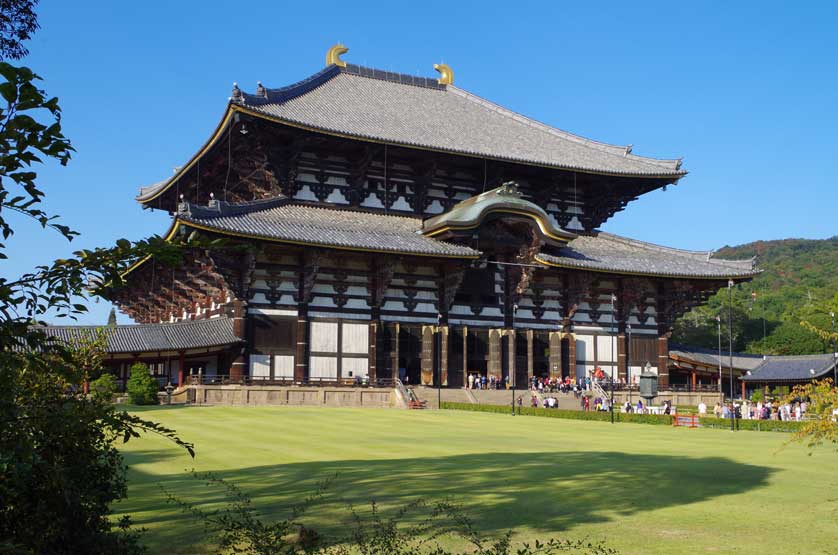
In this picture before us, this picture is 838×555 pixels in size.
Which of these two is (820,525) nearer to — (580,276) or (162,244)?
(162,244)

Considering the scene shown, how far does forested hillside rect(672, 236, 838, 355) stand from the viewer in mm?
90688

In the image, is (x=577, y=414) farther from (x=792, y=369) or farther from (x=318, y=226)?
(x=792, y=369)

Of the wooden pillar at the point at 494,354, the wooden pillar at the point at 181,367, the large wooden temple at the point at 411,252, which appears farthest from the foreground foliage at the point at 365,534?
the wooden pillar at the point at 494,354

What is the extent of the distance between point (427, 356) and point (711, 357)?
27079mm

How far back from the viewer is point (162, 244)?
6441 mm

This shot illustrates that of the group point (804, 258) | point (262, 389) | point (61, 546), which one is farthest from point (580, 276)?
point (804, 258)

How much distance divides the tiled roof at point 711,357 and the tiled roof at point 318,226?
23.7m

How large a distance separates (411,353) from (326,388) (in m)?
7.48

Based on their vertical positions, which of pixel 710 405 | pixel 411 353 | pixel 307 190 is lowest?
pixel 710 405

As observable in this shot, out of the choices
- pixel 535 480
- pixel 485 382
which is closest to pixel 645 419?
pixel 485 382

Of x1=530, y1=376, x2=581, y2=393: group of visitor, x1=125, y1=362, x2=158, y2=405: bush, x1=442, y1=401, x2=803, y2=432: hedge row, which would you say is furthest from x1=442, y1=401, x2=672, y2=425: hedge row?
x1=125, y1=362, x2=158, y2=405: bush

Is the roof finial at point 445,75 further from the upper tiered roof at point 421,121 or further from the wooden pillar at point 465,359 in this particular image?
the wooden pillar at point 465,359

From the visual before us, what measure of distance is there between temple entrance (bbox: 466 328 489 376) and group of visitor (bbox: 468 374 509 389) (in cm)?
84

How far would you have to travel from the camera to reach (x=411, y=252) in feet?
154
